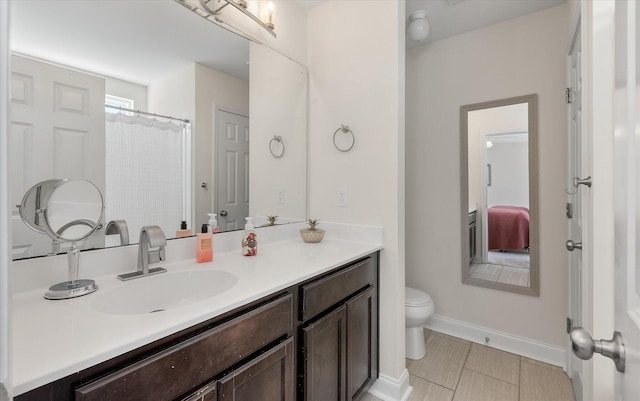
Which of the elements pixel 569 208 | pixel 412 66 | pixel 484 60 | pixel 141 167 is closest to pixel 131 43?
pixel 141 167

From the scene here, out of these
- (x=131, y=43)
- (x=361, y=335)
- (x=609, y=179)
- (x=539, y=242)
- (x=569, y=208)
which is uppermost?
(x=131, y=43)

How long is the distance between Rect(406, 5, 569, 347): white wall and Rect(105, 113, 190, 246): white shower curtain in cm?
199

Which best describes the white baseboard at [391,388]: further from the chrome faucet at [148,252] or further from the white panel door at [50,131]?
the white panel door at [50,131]

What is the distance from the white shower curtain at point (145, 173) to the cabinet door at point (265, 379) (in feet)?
2.43

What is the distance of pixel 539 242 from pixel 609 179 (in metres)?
1.22

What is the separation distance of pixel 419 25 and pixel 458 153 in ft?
3.47

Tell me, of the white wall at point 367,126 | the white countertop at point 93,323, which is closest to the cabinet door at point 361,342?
the white wall at point 367,126

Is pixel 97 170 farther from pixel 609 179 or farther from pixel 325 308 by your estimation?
pixel 609 179

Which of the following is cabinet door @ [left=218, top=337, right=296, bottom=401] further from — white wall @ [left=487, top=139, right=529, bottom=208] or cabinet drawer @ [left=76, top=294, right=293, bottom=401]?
white wall @ [left=487, top=139, right=529, bottom=208]

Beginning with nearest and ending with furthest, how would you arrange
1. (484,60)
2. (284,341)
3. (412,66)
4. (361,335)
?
(284,341)
(361,335)
(484,60)
(412,66)

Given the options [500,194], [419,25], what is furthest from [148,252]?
[500,194]

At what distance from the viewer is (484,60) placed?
2334 mm

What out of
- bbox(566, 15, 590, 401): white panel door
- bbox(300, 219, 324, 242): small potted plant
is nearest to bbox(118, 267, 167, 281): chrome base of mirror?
bbox(300, 219, 324, 242): small potted plant

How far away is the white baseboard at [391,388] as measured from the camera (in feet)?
5.51
